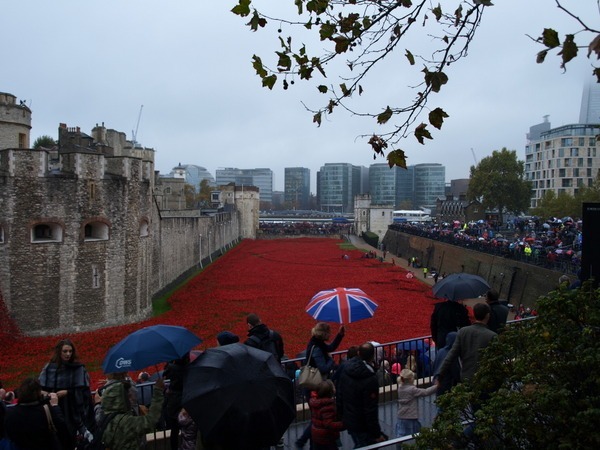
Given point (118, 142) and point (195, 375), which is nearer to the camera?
point (195, 375)

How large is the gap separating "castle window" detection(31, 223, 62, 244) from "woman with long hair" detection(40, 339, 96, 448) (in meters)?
14.9

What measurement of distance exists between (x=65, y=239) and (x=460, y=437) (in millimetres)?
18656

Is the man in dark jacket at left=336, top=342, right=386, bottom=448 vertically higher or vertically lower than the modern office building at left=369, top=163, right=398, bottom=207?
lower

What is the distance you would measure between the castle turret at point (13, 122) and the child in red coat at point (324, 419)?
23.6 metres

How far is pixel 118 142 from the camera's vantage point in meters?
40.6

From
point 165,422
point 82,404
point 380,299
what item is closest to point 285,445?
point 165,422

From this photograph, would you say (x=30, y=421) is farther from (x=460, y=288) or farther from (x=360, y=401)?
(x=460, y=288)

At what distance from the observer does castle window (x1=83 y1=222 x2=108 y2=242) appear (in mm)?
20906

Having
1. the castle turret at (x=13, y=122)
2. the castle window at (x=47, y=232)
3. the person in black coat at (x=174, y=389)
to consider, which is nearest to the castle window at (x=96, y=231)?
the castle window at (x=47, y=232)

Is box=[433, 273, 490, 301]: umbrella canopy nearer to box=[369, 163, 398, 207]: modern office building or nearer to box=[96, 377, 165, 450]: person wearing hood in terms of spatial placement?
box=[96, 377, 165, 450]: person wearing hood

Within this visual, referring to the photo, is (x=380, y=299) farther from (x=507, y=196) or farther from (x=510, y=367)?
(x=507, y=196)

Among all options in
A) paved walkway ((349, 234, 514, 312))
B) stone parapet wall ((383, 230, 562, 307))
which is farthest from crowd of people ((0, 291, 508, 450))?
stone parapet wall ((383, 230, 562, 307))

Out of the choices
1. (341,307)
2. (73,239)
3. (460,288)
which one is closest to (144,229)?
(73,239)

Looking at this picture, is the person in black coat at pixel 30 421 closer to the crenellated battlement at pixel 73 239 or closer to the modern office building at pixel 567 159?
the crenellated battlement at pixel 73 239
